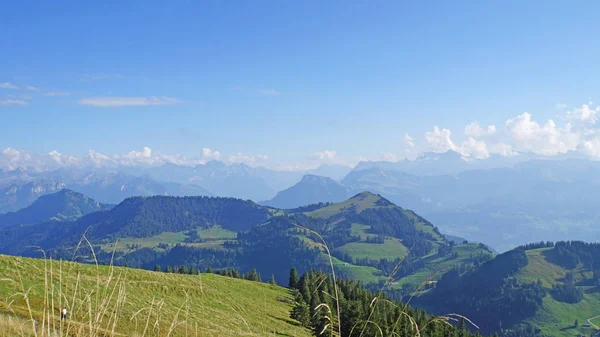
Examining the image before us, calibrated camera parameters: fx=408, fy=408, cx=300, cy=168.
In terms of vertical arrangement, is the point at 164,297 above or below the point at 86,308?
below

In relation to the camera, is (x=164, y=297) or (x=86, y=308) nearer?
(x=86, y=308)

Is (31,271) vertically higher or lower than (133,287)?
higher

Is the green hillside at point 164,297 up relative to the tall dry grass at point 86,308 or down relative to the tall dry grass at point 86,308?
down

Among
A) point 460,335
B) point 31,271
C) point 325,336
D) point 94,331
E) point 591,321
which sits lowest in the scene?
point 460,335

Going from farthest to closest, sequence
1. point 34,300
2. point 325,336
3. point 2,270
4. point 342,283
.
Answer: point 342,283 → point 325,336 → point 2,270 → point 34,300

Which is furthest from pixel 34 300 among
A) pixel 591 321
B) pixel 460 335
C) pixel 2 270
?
pixel 460 335

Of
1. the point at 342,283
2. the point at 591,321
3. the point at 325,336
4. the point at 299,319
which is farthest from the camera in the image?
the point at 342,283

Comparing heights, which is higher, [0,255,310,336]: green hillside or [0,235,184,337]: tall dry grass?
[0,235,184,337]: tall dry grass

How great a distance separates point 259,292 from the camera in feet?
262

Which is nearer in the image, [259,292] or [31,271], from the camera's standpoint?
[31,271]

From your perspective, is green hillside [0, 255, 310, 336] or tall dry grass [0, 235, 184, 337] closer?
tall dry grass [0, 235, 184, 337]

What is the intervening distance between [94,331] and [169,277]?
2196 inches

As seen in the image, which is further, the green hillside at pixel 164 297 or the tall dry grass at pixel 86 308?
the green hillside at pixel 164 297

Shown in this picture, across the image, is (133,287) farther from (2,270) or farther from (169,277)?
(2,270)
